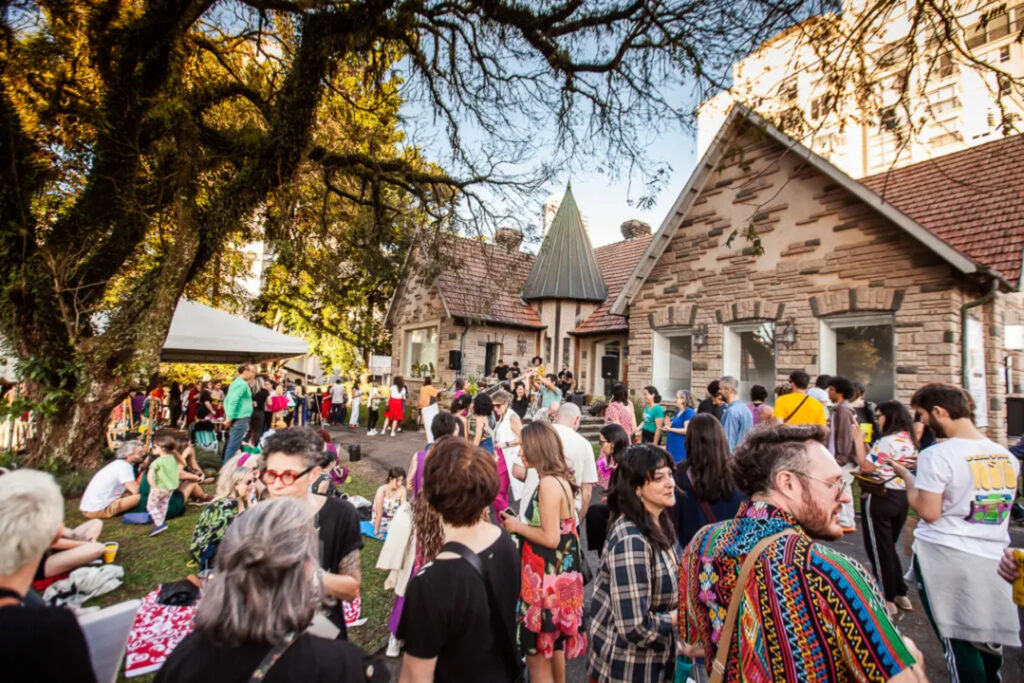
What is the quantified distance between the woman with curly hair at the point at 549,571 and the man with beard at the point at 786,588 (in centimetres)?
102

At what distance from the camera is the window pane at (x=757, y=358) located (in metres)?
10.9

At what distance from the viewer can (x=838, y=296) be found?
966cm

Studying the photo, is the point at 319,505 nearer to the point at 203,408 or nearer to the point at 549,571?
the point at 549,571

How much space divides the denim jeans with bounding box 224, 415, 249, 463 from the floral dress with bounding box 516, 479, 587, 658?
7.67 meters

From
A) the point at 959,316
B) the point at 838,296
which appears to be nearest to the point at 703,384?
the point at 838,296

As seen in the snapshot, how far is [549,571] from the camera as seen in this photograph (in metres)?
2.88

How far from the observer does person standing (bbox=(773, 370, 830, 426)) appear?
19.9 feet

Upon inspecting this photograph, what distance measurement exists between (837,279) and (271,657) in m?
11.3

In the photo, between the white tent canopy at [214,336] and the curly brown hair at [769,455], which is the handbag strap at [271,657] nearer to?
the curly brown hair at [769,455]

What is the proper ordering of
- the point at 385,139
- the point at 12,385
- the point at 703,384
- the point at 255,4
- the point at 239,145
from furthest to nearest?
the point at 703,384, the point at 12,385, the point at 385,139, the point at 239,145, the point at 255,4

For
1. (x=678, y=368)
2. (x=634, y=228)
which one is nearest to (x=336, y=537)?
(x=678, y=368)

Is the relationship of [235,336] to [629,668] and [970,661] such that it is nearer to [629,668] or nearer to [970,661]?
[629,668]

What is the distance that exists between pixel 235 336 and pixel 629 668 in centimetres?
1131

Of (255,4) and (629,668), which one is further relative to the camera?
(255,4)
